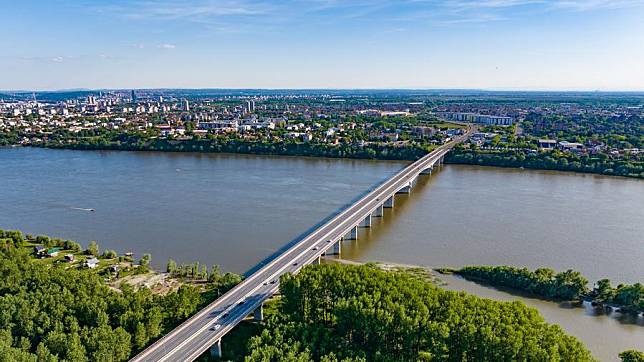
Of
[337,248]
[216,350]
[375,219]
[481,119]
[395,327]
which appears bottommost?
[216,350]

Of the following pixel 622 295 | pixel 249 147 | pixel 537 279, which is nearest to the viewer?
pixel 622 295

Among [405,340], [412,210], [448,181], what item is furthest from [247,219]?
[448,181]

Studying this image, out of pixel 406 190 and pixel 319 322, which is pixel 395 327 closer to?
pixel 319 322

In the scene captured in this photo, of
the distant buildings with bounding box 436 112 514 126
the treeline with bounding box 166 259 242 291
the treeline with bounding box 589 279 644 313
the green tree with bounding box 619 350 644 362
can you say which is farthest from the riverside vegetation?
the distant buildings with bounding box 436 112 514 126

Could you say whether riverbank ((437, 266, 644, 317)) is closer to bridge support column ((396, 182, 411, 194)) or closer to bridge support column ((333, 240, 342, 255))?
bridge support column ((333, 240, 342, 255))

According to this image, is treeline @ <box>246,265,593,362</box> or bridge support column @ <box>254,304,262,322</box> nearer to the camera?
treeline @ <box>246,265,593,362</box>

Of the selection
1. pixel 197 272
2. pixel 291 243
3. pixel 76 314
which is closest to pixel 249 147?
pixel 291 243
